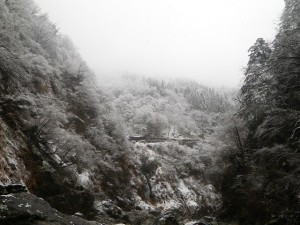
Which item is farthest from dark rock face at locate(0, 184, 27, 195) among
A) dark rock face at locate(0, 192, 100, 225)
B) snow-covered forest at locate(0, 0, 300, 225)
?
dark rock face at locate(0, 192, 100, 225)

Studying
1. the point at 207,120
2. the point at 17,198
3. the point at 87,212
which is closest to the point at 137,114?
the point at 207,120

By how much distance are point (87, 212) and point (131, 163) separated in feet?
62.9

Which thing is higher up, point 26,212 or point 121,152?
point 121,152

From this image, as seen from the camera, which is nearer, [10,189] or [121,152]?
[10,189]

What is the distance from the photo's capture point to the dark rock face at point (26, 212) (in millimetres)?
8406

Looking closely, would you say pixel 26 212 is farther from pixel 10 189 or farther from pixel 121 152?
pixel 121 152

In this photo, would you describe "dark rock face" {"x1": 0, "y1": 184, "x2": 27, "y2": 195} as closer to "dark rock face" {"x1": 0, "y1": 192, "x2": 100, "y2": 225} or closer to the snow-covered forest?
the snow-covered forest

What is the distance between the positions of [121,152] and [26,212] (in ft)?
105

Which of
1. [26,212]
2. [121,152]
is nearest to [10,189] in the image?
[26,212]

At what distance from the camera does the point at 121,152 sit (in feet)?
134

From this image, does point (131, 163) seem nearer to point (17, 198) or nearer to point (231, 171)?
point (231, 171)

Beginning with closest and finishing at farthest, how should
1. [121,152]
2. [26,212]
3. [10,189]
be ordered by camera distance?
[26,212] → [10,189] → [121,152]

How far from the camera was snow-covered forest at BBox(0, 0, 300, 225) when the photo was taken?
1540 cm

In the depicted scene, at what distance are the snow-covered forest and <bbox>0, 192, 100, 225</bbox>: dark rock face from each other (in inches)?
1.4
